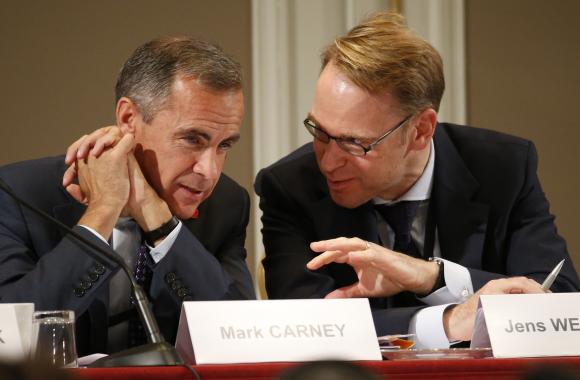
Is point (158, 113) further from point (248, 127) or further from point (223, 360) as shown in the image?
point (248, 127)

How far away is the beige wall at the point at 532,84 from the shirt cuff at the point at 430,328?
1.70m

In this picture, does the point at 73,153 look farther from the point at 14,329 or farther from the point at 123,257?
the point at 14,329

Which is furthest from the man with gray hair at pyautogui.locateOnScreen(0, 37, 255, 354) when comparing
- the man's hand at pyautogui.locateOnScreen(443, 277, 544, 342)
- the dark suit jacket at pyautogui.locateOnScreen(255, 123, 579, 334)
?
the man's hand at pyautogui.locateOnScreen(443, 277, 544, 342)

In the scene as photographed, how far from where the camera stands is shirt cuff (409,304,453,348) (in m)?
1.90

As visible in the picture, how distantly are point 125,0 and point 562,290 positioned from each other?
1.94m

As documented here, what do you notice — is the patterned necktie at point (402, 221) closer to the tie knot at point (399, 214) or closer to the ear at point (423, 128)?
the tie knot at point (399, 214)

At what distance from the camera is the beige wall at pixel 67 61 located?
3252mm

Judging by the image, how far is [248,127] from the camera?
133 inches

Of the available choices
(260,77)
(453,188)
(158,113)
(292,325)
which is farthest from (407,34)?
(292,325)

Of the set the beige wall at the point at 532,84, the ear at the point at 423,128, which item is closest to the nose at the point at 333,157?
the ear at the point at 423,128

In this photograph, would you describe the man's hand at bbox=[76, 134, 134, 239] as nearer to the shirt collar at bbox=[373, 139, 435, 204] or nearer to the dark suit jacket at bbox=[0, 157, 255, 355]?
the dark suit jacket at bbox=[0, 157, 255, 355]

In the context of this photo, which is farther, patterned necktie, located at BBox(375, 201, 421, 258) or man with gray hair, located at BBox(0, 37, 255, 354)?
patterned necktie, located at BBox(375, 201, 421, 258)

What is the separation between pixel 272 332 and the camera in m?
1.35

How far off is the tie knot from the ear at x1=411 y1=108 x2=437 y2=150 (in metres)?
0.16
